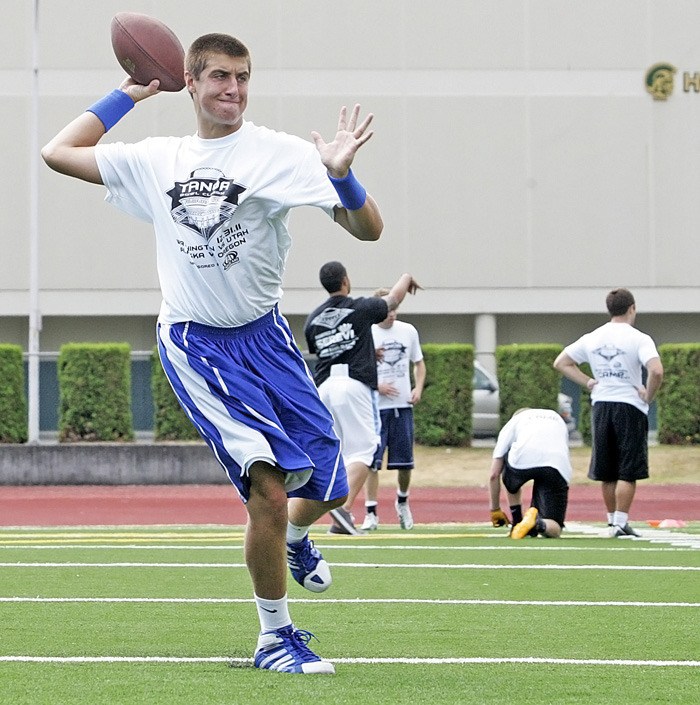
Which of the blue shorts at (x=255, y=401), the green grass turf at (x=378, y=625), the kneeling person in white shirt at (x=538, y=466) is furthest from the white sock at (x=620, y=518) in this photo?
the blue shorts at (x=255, y=401)

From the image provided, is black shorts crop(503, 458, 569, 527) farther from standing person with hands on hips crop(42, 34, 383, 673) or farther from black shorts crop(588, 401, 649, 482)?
standing person with hands on hips crop(42, 34, 383, 673)

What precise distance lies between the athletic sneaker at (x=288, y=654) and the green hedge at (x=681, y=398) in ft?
61.5

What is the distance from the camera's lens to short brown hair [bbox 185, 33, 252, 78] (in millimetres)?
4762

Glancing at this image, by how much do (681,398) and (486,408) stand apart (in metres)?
3.48

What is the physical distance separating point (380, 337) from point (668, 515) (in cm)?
482

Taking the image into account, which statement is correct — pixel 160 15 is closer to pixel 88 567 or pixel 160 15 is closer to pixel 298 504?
pixel 88 567

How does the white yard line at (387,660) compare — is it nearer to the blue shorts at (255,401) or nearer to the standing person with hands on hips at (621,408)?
the blue shorts at (255,401)

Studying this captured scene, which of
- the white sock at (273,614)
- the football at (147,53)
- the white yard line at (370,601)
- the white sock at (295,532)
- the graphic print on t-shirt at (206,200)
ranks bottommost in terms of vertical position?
the white yard line at (370,601)

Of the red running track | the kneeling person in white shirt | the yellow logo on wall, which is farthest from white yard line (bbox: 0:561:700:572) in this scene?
the yellow logo on wall

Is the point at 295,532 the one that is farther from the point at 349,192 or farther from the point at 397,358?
the point at 397,358

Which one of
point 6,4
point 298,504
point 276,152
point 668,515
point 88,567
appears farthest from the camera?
point 6,4

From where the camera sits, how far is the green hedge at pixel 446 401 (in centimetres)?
2316

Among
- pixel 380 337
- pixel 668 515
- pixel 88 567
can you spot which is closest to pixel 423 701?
pixel 88 567

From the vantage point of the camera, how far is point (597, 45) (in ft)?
107
